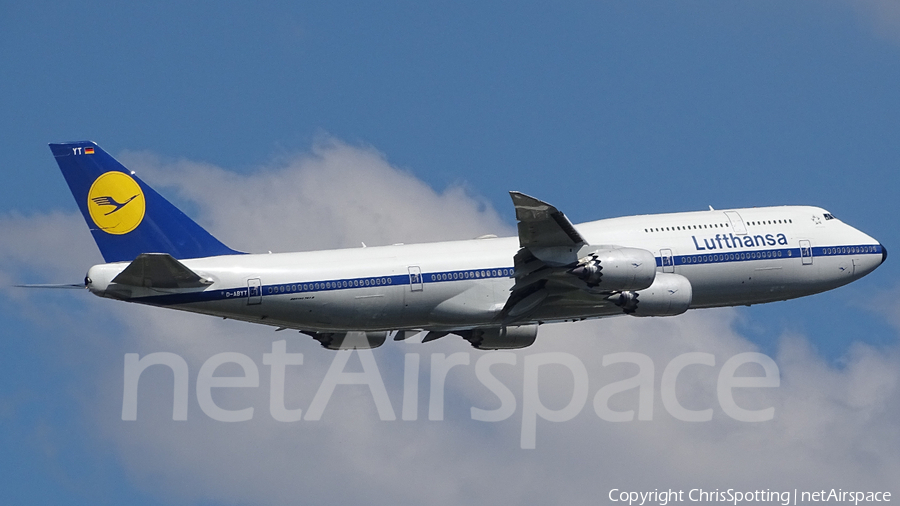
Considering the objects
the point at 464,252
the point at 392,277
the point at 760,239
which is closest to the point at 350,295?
the point at 392,277

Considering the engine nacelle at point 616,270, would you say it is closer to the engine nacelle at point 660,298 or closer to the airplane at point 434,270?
the airplane at point 434,270

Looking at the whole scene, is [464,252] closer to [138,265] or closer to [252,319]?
[252,319]

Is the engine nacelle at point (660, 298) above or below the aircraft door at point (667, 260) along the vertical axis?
below

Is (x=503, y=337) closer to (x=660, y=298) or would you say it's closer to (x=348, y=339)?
(x=348, y=339)

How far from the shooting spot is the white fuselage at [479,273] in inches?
1935

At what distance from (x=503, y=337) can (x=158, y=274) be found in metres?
16.2

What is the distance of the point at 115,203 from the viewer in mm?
49938

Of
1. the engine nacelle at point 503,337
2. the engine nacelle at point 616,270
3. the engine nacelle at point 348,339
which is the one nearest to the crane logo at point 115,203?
the engine nacelle at point 348,339

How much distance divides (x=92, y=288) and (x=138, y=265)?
2.23 meters

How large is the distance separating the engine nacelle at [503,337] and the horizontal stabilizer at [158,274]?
534 inches

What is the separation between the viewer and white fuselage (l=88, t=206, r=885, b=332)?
49.2m

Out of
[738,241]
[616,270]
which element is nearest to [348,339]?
[616,270]

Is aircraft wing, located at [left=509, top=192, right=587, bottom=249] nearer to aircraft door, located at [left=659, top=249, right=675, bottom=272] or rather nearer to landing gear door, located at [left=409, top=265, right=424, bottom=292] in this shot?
landing gear door, located at [left=409, top=265, right=424, bottom=292]

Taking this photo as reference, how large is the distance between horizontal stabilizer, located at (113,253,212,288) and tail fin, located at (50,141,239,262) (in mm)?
2642
